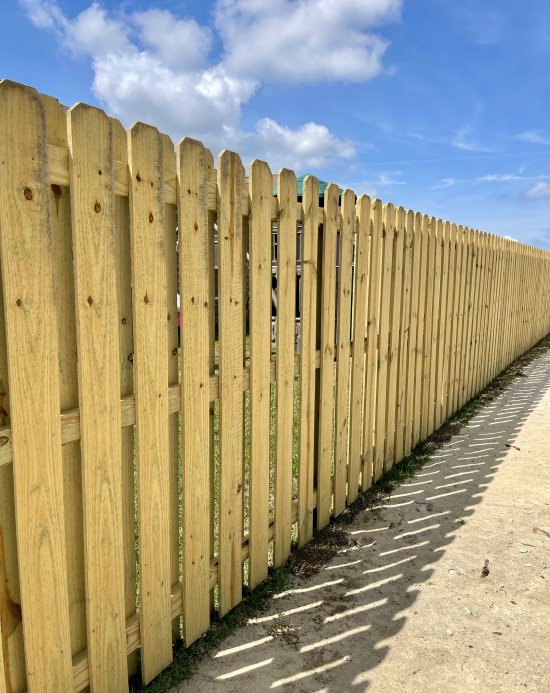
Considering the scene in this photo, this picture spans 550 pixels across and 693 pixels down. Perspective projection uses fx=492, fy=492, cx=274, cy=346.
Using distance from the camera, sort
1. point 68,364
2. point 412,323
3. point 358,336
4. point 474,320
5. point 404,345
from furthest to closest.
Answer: point 474,320
point 412,323
point 404,345
point 358,336
point 68,364

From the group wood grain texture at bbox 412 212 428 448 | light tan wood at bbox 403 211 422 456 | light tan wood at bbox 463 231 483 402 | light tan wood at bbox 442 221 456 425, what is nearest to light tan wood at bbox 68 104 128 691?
light tan wood at bbox 403 211 422 456

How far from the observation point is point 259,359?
8.17 ft

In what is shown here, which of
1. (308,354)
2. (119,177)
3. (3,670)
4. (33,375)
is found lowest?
(3,670)

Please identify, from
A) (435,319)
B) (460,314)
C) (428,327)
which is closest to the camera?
(428,327)

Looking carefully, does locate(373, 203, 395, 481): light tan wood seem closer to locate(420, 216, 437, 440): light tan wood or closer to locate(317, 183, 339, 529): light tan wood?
locate(317, 183, 339, 529): light tan wood

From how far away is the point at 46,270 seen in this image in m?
1.48

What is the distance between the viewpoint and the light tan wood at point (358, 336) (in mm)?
3373

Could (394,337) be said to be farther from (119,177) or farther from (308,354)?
(119,177)

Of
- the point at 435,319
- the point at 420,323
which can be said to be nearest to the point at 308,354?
the point at 420,323

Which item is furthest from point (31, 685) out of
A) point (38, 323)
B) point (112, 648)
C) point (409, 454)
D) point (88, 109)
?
point (409, 454)

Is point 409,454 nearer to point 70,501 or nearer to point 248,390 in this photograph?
point 248,390

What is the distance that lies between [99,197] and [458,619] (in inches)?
95.7

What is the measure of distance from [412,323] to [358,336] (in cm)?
116

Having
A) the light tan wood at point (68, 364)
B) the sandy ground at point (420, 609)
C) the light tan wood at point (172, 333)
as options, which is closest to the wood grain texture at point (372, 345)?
the sandy ground at point (420, 609)
